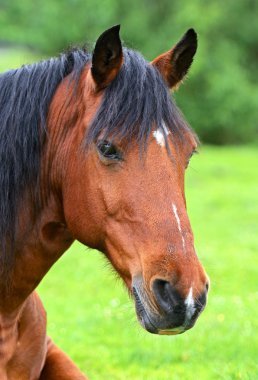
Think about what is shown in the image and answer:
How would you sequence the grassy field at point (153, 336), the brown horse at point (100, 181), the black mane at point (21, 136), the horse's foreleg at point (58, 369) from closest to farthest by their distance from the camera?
1. the brown horse at point (100, 181)
2. the black mane at point (21, 136)
3. the horse's foreleg at point (58, 369)
4. the grassy field at point (153, 336)

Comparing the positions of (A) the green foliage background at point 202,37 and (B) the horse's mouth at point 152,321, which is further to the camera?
(A) the green foliage background at point 202,37

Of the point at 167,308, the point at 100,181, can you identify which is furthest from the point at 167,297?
the point at 100,181

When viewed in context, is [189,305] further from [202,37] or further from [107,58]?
[202,37]

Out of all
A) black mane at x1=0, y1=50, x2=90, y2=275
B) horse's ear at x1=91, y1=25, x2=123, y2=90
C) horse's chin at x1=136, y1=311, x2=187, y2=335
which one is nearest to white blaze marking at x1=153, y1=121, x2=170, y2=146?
horse's ear at x1=91, y1=25, x2=123, y2=90

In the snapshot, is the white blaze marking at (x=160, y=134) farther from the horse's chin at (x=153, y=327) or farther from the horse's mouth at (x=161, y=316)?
the horse's chin at (x=153, y=327)

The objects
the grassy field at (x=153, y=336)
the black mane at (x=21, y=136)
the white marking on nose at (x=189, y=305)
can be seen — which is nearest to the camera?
the white marking on nose at (x=189, y=305)

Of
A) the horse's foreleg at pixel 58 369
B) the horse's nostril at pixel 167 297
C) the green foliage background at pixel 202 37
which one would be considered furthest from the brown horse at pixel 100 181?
the green foliage background at pixel 202 37

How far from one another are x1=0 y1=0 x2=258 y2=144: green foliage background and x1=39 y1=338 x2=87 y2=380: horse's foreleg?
110ft

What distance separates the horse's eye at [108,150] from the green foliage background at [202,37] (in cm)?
3436

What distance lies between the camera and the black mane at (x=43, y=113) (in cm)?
320

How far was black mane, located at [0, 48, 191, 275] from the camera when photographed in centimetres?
320

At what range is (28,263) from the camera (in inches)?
141

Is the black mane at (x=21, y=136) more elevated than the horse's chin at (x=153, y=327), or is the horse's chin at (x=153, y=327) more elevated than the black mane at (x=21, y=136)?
the black mane at (x=21, y=136)

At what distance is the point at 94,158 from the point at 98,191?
0.15 metres
